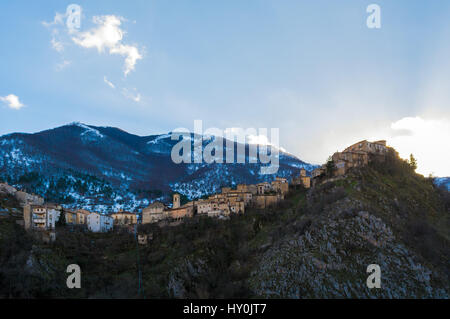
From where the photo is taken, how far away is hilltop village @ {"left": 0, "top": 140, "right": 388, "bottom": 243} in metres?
58.7

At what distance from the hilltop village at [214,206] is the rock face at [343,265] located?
594 inches

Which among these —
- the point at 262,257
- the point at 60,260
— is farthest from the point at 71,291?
the point at 262,257

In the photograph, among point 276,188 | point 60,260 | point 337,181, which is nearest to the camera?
point 60,260

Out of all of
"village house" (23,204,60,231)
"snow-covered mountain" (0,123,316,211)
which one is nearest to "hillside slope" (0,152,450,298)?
"village house" (23,204,60,231)

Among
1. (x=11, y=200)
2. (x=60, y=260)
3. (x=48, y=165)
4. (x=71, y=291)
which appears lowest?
(x=71, y=291)

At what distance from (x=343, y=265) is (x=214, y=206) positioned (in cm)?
2565

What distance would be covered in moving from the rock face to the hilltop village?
15.1 metres

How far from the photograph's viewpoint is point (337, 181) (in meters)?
58.0

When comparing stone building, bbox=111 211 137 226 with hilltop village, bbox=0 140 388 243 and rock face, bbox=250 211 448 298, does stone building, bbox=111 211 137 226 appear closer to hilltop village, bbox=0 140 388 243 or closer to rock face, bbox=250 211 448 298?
hilltop village, bbox=0 140 388 243

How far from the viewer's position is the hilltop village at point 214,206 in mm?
58688

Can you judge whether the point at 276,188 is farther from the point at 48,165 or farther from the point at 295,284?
the point at 48,165

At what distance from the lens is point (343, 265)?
44062 mm
